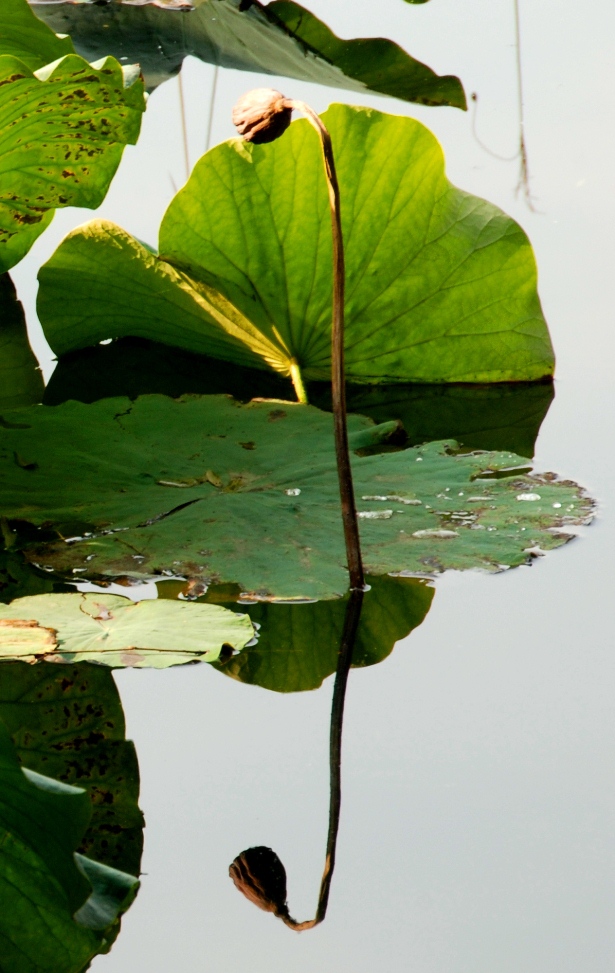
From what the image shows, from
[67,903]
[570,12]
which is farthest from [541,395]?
[570,12]

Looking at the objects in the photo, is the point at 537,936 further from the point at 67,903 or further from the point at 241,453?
the point at 241,453

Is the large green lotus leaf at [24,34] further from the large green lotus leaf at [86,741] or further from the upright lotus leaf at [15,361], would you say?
the large green lotus leaf at [86,741]

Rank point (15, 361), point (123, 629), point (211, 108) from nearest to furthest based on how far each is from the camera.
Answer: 1. point (123, 629)
2. point (15, 361)
3. point (211, 108)

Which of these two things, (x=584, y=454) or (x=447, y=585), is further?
(x=584, y=454)

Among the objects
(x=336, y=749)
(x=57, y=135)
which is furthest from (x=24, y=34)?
(x=336, y=749)

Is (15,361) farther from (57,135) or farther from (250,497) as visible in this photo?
(250,497)

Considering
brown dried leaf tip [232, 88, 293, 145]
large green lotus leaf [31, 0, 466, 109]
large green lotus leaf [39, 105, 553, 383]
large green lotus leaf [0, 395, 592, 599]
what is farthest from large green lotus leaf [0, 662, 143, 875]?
large green lotus leaf [31, 0, 466, 109]
